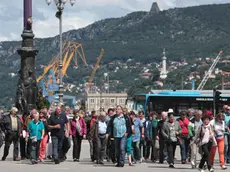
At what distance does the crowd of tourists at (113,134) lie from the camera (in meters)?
21.4

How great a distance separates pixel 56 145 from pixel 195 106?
831 inches

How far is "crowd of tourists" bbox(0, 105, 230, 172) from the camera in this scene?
21.4m

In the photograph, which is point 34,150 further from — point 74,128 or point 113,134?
point 113,134

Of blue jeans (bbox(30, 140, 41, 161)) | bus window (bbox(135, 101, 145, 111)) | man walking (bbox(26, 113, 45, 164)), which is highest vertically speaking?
bus window (bbox(135, 101, 145, 111))

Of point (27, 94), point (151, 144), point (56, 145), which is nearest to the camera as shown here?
point (56, 145)

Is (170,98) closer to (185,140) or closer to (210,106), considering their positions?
(210,106)

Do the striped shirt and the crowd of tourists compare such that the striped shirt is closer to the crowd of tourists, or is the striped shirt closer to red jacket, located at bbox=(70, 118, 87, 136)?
the crowd of tourists

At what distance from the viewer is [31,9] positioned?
4028 centimetres

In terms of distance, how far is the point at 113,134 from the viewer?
70.5 feet

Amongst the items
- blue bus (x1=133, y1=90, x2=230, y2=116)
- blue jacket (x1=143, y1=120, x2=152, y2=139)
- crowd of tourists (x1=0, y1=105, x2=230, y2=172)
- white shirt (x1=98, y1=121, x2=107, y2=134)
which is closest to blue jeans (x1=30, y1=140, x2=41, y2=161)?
crowd of tourists (x1=0, y1=105, x2=230, y2=172)

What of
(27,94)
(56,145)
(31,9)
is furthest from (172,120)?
(31,9)

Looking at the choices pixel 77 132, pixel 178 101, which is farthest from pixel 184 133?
pixel 178 101

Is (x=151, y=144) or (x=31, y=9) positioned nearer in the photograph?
(x=151, y=144)

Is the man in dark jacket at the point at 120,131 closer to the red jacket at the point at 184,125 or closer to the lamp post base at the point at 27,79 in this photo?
the red jacket at the point at 184,125
